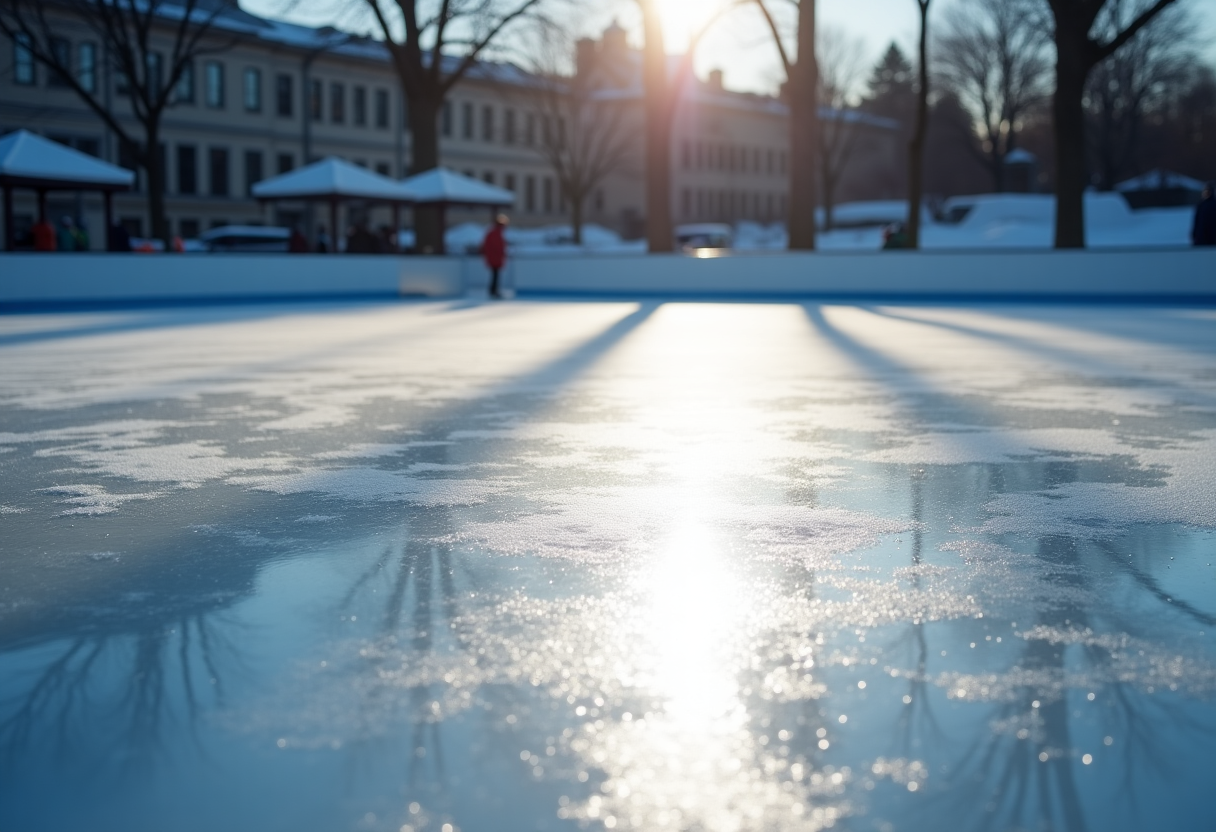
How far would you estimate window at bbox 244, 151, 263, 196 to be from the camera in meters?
57.7

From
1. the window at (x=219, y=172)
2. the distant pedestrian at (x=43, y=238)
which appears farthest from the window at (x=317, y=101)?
the distant pedestrian at (x=43, y=238)

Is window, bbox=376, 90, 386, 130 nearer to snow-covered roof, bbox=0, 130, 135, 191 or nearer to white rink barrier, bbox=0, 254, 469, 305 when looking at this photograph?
white rink barrier, bbox=0, 254, 469, 305

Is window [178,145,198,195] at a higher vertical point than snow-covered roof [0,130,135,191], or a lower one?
higher

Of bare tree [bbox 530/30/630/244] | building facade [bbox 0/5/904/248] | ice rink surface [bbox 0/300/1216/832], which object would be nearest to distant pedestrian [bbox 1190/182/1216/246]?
ice rink surface [bbox 0/300/1216/832]

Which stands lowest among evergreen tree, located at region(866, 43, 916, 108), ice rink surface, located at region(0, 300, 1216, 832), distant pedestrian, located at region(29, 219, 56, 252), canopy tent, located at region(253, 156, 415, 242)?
ice rink surface, located at region(0, 300, 1216, 832)

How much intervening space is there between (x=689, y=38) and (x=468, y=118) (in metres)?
37.8

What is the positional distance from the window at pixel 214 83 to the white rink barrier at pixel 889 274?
98.2 ft

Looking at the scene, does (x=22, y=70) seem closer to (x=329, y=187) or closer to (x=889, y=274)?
(x=329, y=187)

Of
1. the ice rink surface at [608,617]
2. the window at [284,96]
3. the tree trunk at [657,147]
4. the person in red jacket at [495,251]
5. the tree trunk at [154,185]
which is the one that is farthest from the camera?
the window at [284,96]

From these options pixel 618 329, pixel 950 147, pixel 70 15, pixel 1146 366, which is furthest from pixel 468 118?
pixel 1146 366

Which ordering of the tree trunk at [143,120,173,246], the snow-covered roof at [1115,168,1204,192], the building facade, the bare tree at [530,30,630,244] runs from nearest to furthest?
the tree trunk at [143,120,173,246]
the building facade
the bare tree at [530,30,630,244]
the snow-covered roof at [1115,168,1204,192]

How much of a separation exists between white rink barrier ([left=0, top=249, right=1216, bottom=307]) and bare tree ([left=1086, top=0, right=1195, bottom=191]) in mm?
29232

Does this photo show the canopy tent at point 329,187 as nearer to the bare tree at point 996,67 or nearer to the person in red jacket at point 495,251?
the person in red jacket at point 495,251

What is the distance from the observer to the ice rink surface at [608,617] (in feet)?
8.04
